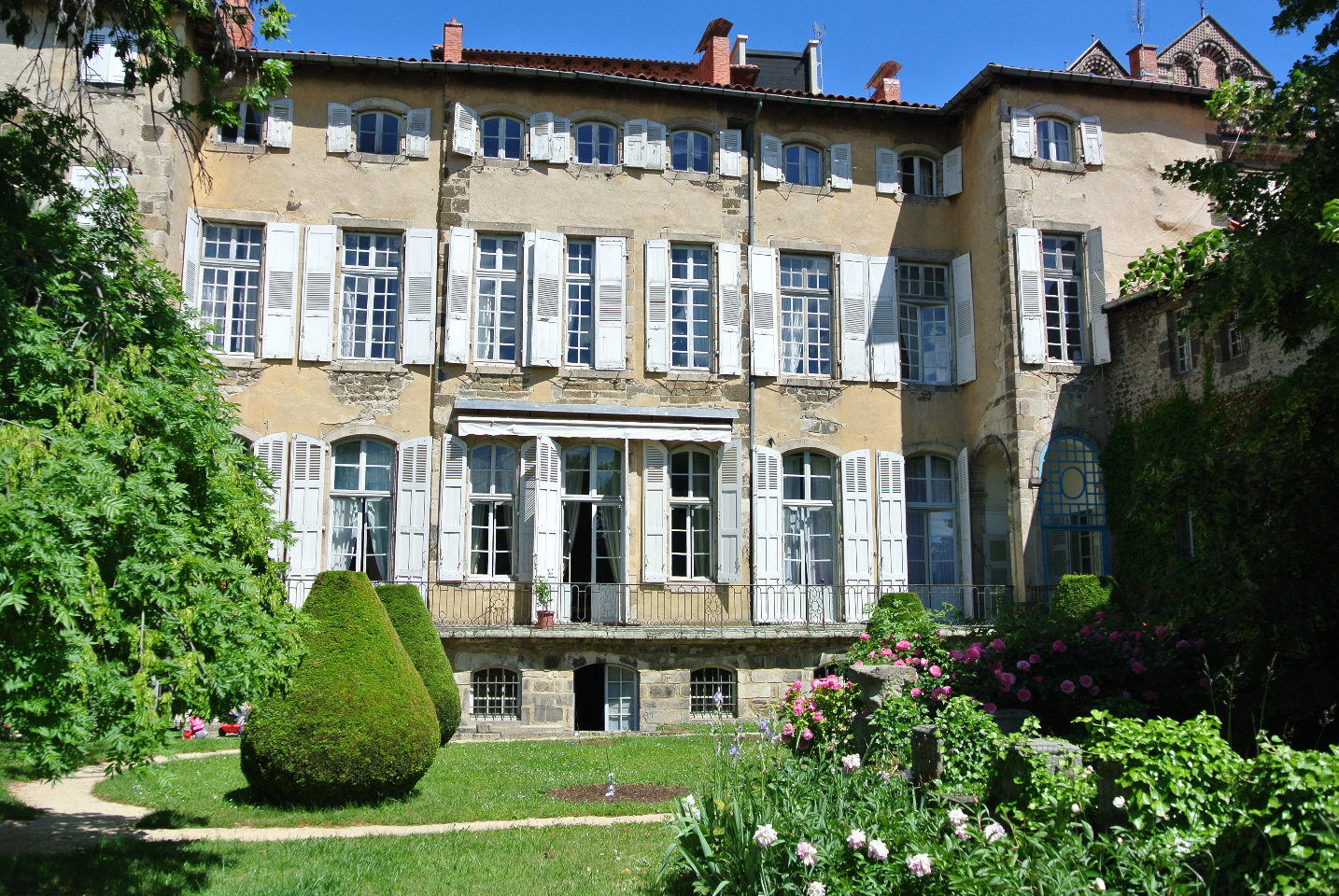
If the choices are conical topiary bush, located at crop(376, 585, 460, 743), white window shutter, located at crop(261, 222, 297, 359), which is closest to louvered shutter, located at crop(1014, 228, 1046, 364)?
conical topiary bush, located at crop(376, 585, 460, 743)

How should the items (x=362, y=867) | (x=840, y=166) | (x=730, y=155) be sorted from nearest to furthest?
1. (x=362, y=867)
2. (x=730, y=155)
3. (x=840, y=166)

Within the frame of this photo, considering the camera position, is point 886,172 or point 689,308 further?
point 886,172

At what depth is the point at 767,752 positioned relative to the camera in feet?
26.8

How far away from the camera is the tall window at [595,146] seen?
1720cm

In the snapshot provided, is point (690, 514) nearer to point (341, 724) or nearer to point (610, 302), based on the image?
point (610, 302)

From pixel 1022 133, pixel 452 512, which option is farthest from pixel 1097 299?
pixel 452 512

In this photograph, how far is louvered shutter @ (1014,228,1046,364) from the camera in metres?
16.6

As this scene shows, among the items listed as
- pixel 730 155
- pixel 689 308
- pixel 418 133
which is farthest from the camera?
pixel 730 155

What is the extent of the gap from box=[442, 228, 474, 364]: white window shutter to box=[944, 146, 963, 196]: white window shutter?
773 centimetres

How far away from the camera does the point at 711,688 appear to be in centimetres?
1569

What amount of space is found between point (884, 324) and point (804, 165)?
290cm

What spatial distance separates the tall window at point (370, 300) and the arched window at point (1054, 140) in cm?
1016

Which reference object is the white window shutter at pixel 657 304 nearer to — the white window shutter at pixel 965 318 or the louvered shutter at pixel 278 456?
the white window shutter at pixel 965 318

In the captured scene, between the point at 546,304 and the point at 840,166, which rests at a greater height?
the point at 840,166
